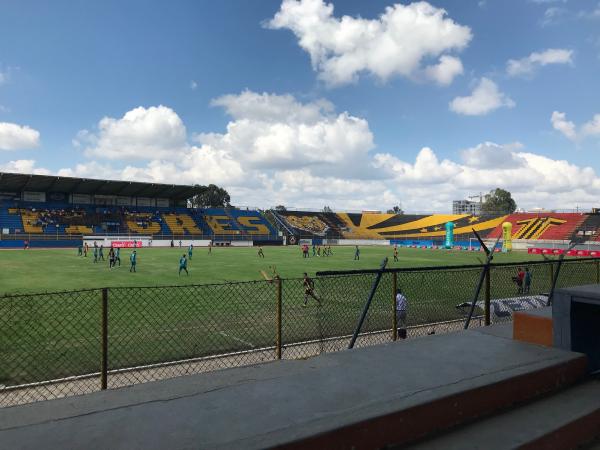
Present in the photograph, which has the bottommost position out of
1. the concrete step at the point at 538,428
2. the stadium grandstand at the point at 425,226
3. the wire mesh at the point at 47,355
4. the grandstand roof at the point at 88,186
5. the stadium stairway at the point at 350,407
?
the wire mesh at the point at 47,355

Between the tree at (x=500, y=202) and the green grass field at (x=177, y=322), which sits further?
the tree at (x=500, y=202)

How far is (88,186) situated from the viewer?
64.2 metres

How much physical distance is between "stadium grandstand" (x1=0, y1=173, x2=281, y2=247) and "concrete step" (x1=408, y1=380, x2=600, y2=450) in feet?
190

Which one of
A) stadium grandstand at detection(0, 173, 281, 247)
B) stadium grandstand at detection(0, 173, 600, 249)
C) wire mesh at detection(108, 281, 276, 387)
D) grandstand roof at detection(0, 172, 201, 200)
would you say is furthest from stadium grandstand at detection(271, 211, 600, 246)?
wire mesh at detection(108, 281, 276, 387)

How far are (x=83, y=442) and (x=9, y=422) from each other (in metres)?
0.73

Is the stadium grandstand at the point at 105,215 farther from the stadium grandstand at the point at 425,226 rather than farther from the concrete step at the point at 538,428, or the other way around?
the concrete step at the point at 538,428

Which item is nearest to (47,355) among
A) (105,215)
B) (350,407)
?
(350,407)

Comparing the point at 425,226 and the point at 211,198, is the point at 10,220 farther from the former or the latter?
the point at 211,198

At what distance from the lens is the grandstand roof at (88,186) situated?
5865 centimetres

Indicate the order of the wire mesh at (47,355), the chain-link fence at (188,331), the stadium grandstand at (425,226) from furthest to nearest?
the stadium grandstand at (425,226) < the chain-link fence at (188,331) < the wire mesh at (47,355)

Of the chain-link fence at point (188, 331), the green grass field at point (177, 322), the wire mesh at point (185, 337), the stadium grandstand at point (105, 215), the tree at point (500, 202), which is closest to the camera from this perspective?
the chain-link fence at point (188, 331)

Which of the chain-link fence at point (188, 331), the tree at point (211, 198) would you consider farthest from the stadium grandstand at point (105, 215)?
the tree at point (211, 198)

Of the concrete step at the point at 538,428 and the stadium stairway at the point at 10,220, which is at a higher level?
the stadium stairway at the point at 10,220

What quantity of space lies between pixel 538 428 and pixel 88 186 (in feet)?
229
